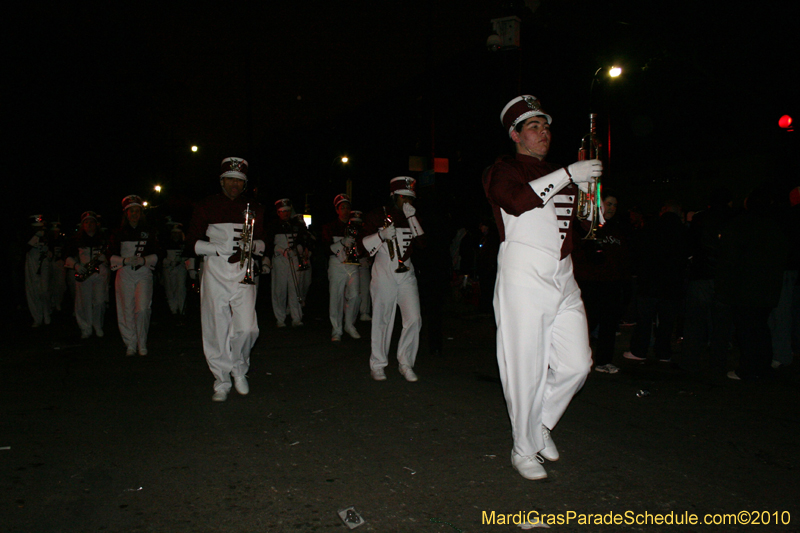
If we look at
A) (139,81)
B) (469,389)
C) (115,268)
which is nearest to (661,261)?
(469,389)

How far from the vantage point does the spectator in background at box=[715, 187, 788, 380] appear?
6.91 metres

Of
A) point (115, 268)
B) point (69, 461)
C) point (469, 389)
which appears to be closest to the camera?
point (69, 461)

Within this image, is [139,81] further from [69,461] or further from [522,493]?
[522,493]

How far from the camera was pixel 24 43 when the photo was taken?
20.0m

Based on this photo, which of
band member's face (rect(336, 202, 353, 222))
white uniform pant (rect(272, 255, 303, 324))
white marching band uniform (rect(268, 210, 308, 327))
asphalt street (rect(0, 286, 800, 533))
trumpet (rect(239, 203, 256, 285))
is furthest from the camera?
white marching band uniform (rect(268, 210, 308, 327))

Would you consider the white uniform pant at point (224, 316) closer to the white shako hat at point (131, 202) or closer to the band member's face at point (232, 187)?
the band member's face at point (232, 187)

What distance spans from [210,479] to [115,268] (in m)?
5.45

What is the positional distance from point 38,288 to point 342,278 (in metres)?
6.38

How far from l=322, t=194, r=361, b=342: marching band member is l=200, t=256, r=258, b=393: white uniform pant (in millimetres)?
3890

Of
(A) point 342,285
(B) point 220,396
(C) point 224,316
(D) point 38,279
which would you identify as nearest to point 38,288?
(D) point 38,279

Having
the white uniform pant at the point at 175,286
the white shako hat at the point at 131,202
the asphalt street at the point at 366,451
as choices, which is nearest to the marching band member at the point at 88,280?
the white shako hat at the point at 131,202

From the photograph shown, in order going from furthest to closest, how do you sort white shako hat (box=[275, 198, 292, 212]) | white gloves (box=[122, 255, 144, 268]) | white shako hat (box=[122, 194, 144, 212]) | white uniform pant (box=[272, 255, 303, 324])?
white shako hat (box=[275, 198, 292, 212]) < white uniform pant (box=[272, 255, 303, 324]) < white shako hat (box=[122, 194, 144, 212]) < white gloves (box=[122, 255, 144, 268])


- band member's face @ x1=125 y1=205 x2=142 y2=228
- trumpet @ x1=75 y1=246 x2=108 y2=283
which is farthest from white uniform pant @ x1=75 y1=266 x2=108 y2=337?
band member's face @ x1=125 y1=205 x2=142 y2=228

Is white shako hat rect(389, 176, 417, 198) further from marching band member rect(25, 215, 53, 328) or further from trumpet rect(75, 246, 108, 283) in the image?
marching band member rect(25, 215, 53, 328)
